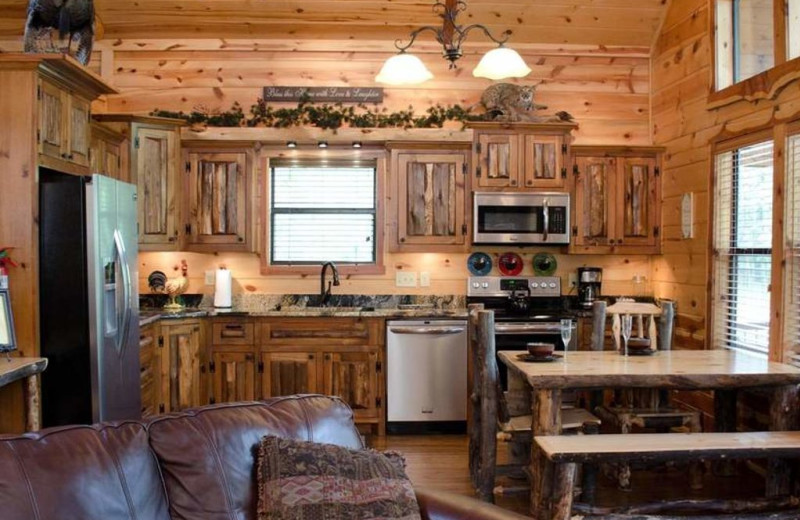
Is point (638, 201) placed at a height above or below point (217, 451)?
above

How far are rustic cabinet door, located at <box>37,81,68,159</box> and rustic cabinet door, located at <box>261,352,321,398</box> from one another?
6.73ft

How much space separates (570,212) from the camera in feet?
17.3

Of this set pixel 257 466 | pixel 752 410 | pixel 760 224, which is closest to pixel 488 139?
pixel 760 224

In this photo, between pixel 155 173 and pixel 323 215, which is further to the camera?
pixel 323 215

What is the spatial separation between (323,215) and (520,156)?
171 centimetres

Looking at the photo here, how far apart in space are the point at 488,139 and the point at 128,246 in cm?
282

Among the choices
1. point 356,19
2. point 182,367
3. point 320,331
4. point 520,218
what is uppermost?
point 356,19

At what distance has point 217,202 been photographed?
16.9ft

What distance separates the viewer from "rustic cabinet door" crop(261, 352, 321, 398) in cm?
487

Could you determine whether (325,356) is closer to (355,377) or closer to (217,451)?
(355,377)

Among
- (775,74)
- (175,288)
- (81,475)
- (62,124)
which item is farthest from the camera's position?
(175,288)

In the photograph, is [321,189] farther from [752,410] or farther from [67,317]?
[752,410]

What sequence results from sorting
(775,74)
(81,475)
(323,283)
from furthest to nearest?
(323,283), (775,74), (81,475)

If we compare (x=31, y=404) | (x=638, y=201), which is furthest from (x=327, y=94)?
(x=31, y=404)
